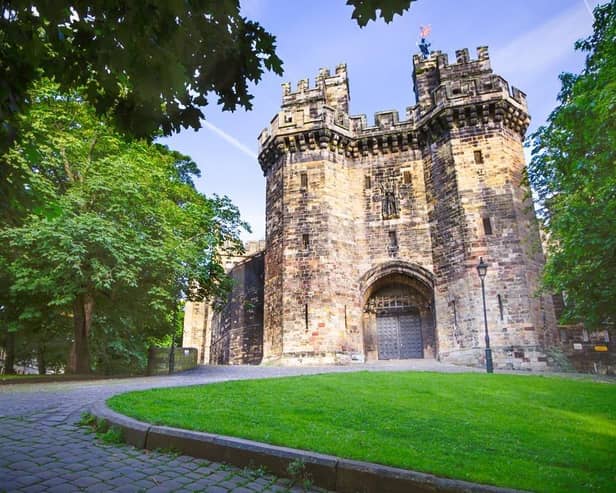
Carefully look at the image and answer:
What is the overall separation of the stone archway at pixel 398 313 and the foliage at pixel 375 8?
18021 millimetres

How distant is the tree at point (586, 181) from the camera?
11.0 metres

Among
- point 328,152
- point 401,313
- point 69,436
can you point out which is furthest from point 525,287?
point 69,436

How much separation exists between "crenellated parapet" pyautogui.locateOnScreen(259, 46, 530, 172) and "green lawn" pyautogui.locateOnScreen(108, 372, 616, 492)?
44.2 feet

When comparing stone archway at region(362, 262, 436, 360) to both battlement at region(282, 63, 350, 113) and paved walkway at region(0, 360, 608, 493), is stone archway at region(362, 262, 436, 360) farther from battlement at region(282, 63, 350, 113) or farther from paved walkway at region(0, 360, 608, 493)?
paved walkway at region(0, 360, 608, 493)

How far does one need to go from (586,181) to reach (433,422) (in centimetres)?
971

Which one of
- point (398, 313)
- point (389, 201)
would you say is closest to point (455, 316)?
point (398, 313)

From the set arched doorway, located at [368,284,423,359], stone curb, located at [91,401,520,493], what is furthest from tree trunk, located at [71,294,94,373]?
arched doorway, located at [368,284,423,359]

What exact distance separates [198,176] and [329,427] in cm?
2316

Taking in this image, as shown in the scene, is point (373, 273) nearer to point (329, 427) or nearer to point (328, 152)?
point (328, 152)

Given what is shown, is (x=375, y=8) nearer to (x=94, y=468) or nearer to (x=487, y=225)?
(x=94, y=468)

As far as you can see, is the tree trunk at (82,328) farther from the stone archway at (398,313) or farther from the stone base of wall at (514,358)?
the stone base of wall at (514,358)

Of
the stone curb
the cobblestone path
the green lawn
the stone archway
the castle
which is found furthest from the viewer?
the stone archway

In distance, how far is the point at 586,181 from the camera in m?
12.4

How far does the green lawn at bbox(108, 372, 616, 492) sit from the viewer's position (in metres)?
4.26
